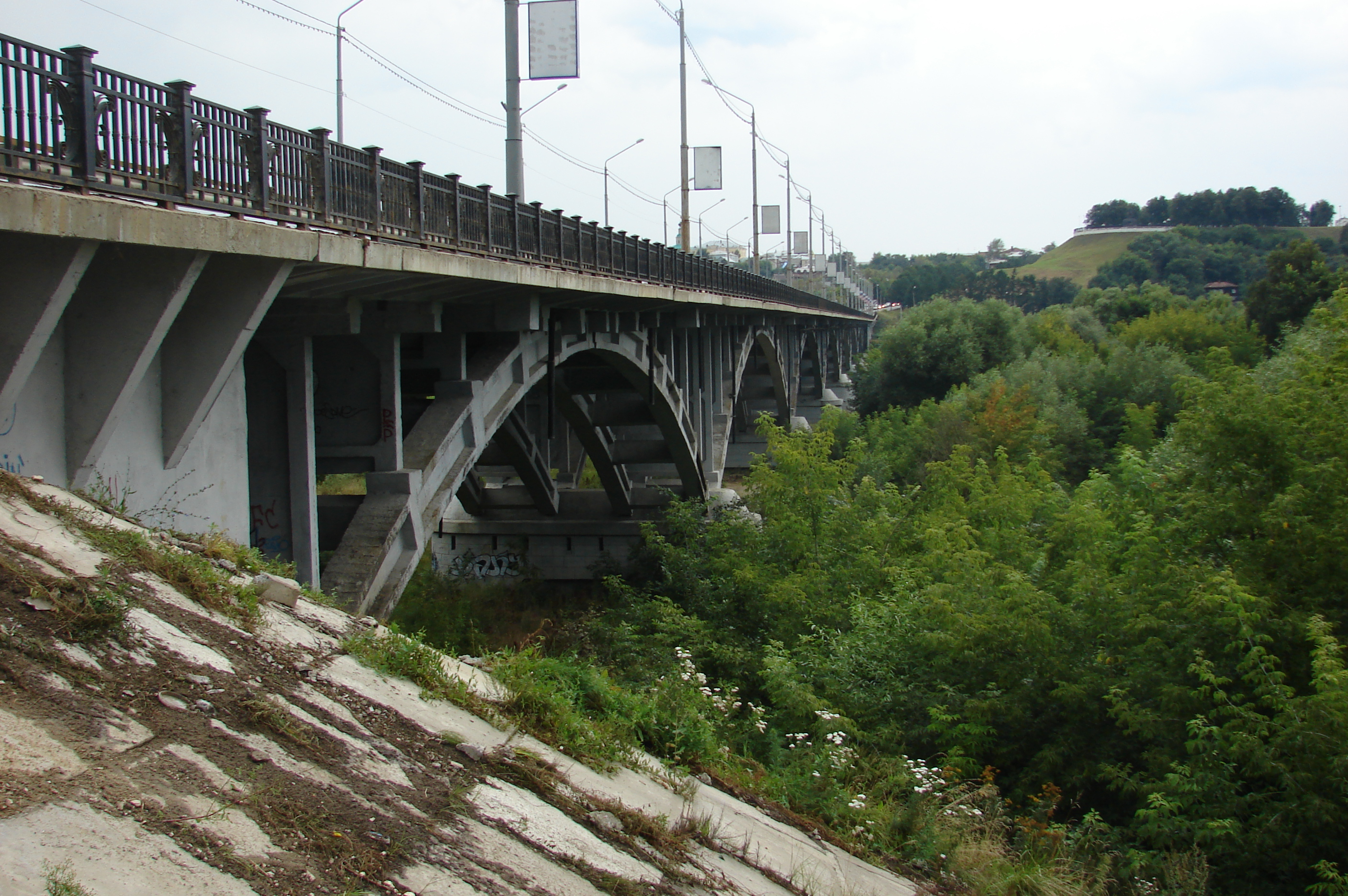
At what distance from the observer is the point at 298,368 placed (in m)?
9.24

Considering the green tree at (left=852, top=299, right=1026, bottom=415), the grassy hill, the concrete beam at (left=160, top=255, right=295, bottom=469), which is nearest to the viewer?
the concrete beam at (left=160, top=255, right=295, bottom=469)

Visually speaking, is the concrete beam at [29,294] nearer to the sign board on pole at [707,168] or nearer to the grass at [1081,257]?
the sign board on pole at [707,168]

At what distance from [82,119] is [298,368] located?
13.0ft

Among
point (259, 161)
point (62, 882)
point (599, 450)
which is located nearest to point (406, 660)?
point (62, 882)

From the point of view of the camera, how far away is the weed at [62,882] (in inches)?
123

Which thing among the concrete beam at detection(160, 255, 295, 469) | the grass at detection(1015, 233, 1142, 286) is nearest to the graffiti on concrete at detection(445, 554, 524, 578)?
the concrete beam at detection(160, 255, 295, 469)

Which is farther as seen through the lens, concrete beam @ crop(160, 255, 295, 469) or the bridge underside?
concrete beam @ crop(160, 255, 295, 469)

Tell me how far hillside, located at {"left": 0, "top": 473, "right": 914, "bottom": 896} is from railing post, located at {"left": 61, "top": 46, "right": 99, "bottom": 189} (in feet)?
5.59

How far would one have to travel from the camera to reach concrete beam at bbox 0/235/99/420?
5172mm

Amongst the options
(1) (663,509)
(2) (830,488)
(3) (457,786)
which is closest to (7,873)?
(3) (457,786)

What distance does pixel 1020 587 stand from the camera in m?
12.7

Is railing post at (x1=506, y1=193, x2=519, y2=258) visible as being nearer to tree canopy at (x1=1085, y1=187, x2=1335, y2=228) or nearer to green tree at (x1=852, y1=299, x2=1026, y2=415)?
green tree at (x1=852, y1=299, x2=1026, y2=415)

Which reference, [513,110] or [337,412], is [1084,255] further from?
[337,412]

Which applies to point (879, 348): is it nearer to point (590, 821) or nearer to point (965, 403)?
point (965, 403)
